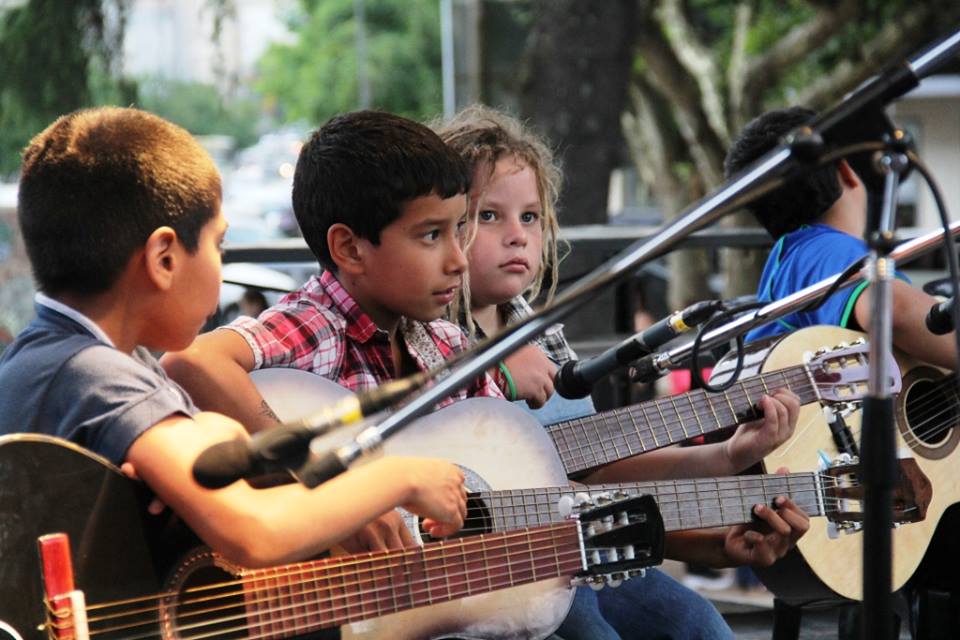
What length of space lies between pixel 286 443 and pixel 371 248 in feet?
3.76

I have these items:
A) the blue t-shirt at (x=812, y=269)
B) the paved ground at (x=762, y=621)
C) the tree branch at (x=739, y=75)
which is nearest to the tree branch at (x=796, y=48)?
the tree branch at (x=739, y=75)

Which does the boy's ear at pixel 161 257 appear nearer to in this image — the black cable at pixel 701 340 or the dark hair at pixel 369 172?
the dark hair at pixel 369 172

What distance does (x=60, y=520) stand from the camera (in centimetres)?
208

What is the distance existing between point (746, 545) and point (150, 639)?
1.60 metres

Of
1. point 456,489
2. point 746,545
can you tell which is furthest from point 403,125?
point 746,545

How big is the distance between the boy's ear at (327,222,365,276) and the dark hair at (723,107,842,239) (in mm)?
1349

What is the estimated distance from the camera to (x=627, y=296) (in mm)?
5738

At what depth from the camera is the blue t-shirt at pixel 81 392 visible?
2113mm

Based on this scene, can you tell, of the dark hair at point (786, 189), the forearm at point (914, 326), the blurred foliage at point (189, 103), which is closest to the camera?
the forearm at point (914, 326)

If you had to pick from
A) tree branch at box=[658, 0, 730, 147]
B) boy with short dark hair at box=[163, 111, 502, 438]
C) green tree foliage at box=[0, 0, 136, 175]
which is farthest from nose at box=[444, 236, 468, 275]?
tree branch at box=[658, 0, 730, 147]

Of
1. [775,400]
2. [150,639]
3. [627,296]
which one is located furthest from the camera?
[627,296]

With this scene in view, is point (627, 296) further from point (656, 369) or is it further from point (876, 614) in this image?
point (876, 614)

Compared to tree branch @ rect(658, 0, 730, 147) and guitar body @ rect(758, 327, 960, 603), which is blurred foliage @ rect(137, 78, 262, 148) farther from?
tree branch @ rect(658, 0, 730, 147)

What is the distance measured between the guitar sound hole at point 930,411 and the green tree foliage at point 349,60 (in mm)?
19287
